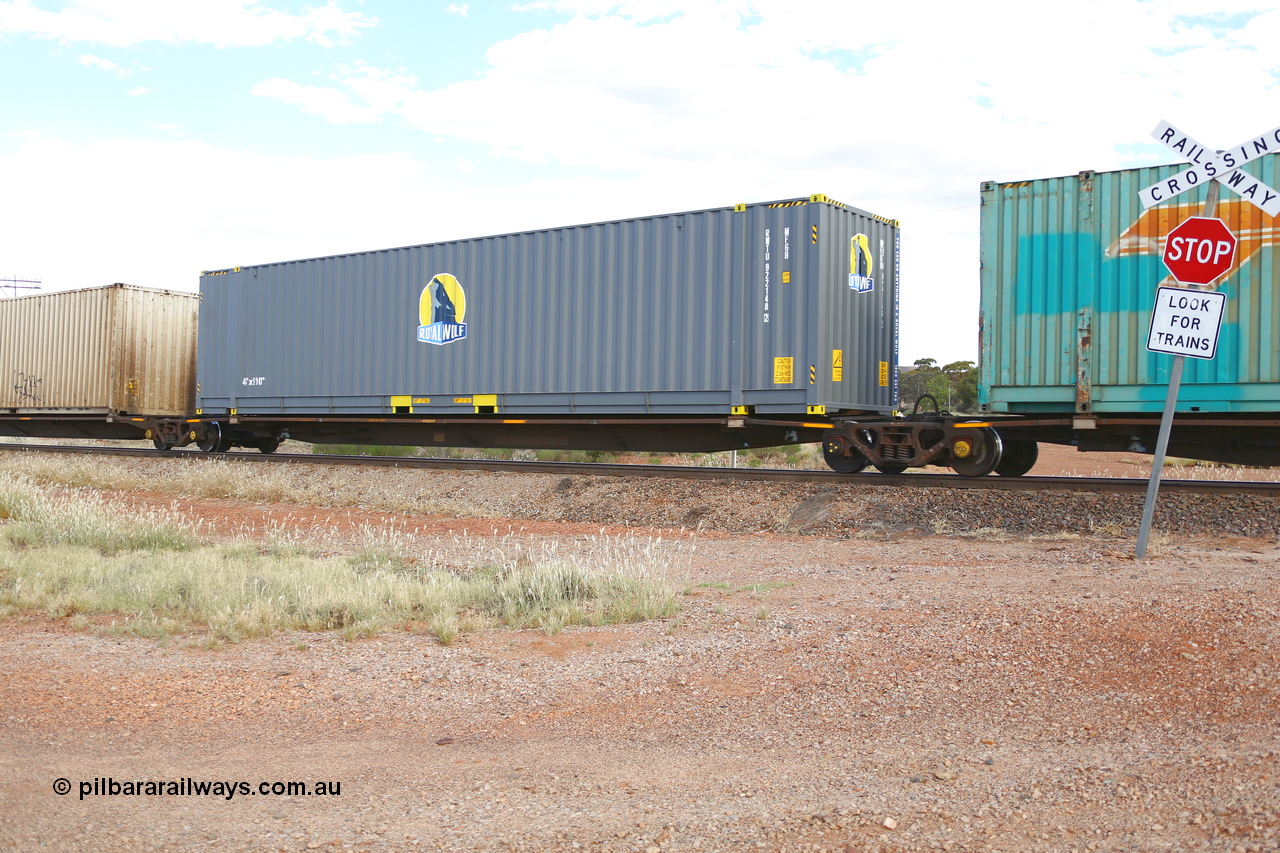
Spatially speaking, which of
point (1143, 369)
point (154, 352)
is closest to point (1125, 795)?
point (1143, 369)

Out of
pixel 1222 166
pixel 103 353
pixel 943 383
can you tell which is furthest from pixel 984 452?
pixel 943 383

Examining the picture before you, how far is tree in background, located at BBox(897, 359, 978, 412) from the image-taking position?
32.3m

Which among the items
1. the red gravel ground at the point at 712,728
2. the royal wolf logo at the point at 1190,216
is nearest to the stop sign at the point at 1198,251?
the royal wolf logo at the point at 1190,216

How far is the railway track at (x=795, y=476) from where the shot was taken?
34.8ft

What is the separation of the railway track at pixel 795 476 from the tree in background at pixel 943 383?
17845 millimetres

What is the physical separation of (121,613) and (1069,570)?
711cm

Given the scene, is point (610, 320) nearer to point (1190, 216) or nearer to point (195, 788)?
point (1190, 216)

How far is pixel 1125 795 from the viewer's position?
3.27 m

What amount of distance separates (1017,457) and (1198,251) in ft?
15.6

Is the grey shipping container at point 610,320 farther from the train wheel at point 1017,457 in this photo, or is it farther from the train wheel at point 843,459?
the train wheel at point 1017,457

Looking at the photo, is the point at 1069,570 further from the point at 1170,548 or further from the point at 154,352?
the point at 154,352

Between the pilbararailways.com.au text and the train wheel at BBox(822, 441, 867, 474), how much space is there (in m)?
9.85

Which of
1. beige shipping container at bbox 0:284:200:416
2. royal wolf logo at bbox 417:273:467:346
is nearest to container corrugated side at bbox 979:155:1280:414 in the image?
royal wolf logo at bbox 417:273:467:346

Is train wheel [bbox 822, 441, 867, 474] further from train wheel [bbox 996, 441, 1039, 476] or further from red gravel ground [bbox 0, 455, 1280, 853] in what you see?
red gravel ground [bbox 0, 455, 1280, 853]
